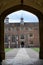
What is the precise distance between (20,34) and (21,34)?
9.3 inches

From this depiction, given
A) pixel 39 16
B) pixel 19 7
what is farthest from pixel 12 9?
pixel 39 16

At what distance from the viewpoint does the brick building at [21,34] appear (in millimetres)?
50469

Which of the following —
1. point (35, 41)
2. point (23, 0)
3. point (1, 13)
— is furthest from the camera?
point (35, 41)

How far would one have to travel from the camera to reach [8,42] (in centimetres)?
5084

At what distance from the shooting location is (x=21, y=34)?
51375 mm

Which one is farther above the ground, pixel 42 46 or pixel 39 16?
pixel 39 16

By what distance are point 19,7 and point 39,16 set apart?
1.48 metres

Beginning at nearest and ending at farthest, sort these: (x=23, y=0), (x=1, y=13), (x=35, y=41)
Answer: (x=23, y=0), (x=1, y=13), (x=35, y=41)

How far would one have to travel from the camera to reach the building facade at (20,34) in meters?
50.5

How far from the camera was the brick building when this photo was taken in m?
50.5

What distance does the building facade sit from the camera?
1990 inches

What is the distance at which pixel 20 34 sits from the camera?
2023 inches

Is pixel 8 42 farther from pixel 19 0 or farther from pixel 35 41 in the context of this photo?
pixel 19 0

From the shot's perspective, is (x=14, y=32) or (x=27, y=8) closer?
(x=27, y=8)
